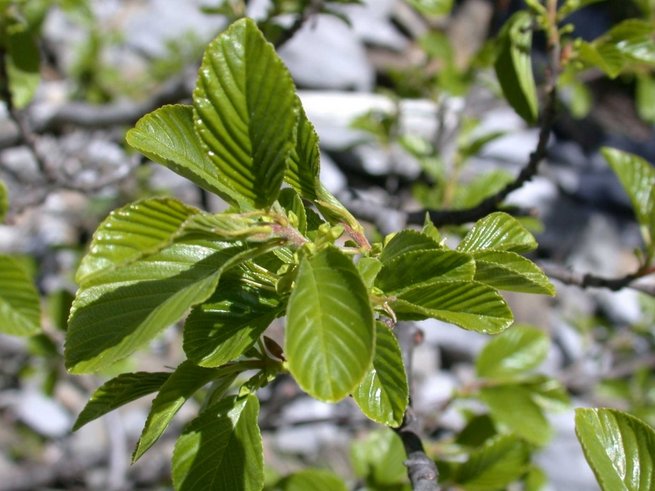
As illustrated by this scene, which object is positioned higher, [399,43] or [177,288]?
[177,288]

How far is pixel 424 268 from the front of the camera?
0.66 m

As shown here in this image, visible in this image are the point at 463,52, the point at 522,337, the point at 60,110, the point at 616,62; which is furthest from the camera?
the point at 463,52

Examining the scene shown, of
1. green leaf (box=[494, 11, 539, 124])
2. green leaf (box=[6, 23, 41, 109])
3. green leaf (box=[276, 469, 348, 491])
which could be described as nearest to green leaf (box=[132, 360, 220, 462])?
green leaf (box=[276, 469, 348, 491])

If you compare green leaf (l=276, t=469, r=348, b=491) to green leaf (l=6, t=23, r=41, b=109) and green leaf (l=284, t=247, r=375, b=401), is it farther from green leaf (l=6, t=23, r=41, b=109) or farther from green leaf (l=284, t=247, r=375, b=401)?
green leaf (l=6, t=23, r=41, b=109)

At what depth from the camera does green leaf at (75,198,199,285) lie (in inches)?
20.5

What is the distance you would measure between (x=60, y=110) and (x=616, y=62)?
1.77m

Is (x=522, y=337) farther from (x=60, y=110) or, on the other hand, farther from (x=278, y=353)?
(x=60, y=110)

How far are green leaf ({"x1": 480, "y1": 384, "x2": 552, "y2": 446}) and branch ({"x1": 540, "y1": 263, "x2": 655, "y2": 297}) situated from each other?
332 mm

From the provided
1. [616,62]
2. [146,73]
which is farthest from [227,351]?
[146,73]

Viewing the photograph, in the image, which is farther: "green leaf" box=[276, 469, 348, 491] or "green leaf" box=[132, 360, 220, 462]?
"green leaf" box=[276, 469, 348, 491]

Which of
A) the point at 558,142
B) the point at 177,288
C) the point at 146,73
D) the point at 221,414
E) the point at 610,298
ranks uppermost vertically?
the point at 177,288

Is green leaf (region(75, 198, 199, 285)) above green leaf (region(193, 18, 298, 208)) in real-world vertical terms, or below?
below

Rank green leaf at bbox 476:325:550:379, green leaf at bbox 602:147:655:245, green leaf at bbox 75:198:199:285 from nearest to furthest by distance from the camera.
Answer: green leaf at bbox 75:198:199:285, green leaf at bbox 602:147:655:245, green leaf at bbox 476:325:550:379

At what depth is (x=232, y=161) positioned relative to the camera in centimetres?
62
